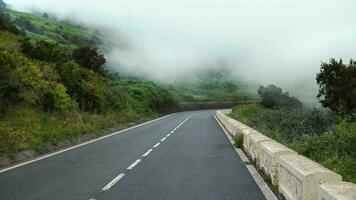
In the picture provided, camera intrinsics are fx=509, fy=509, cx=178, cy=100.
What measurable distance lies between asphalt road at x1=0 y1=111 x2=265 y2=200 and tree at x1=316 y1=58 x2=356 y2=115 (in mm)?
33233

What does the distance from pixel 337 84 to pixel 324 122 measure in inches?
996

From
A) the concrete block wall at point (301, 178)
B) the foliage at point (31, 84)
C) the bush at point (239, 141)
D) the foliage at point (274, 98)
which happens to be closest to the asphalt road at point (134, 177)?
the concrete block wall at point (301, 178)

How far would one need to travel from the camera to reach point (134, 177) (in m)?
11.4

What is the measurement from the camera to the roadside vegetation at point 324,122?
38.9ft

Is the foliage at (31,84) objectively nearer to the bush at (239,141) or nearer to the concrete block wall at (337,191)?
the bush at (239,141)

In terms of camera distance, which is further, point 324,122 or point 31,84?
→ point 324,122

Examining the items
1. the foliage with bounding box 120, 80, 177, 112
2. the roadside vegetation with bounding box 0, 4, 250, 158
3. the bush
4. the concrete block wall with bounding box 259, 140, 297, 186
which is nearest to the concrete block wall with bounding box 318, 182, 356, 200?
the concrete block wall with bounding box 259, 140, 297, 186

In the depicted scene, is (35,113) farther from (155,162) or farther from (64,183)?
(64,183)

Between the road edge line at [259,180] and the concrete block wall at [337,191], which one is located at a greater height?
the concrete block wall at [337,191]

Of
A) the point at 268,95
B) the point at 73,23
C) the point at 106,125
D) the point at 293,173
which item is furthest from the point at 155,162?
the point at 73,23

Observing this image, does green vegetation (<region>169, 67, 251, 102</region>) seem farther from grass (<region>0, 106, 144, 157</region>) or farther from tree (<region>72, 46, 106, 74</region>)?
grass (<region>0, 106, 144, 157</region>)

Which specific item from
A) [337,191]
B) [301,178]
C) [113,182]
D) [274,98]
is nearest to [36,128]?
[113,182]

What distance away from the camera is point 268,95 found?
70.9 meters

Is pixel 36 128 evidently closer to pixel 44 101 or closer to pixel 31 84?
pixel 31 84
